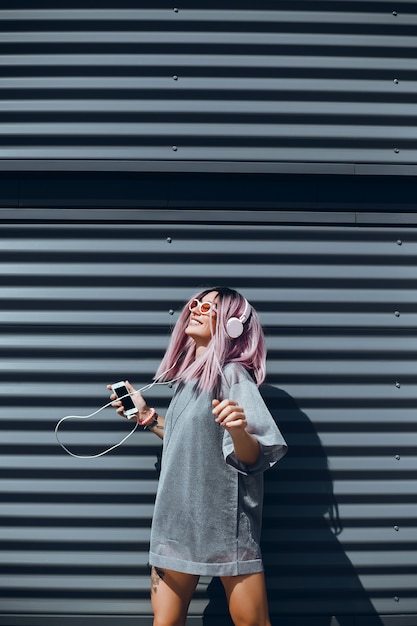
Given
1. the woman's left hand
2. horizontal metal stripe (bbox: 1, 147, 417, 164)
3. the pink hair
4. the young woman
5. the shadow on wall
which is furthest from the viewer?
horizontal metal stripe (bbox: 1, 147, 417, 164)

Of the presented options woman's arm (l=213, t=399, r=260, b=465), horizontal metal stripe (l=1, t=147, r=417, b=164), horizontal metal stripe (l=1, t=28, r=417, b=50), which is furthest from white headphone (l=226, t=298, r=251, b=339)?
horizontal metal stripe (l=1, t=28, r=417, b=50)

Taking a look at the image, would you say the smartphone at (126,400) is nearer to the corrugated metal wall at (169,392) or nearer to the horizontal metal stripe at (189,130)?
the corrugated metal wall at (169,392)

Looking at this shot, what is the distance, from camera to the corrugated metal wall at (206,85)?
398cm

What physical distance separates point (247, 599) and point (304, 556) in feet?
3.07

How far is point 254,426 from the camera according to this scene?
9.52 ft

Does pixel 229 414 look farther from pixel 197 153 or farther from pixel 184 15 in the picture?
pixel 184 15

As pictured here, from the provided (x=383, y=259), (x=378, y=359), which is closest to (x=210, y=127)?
(x=383, y=259)

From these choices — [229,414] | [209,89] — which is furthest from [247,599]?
[209,89]

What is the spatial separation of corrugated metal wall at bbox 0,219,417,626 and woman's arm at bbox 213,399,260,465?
3.37 ft

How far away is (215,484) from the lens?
3021 mm

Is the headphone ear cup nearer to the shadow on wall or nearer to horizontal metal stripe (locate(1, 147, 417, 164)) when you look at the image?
the shadow on wall

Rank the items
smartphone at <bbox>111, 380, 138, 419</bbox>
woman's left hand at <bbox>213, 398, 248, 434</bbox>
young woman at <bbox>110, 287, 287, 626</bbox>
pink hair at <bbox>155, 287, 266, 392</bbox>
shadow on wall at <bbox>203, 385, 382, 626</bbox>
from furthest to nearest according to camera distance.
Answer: shadow on wall at <bbox>203, 385, 382, 626</bbox> → smartphone at <bbox>111, 380, 138, 419</bbox> → pink hair at <bbox>155, 287, 266, 392</bbox> → young woman at <bbox>110, 287, 287, 626</bbox> → woman's left hand at <bbox>213, 398, 248, 434</bbox>

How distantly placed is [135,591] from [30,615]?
2.18ft

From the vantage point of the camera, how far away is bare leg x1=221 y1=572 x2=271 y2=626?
2949 millimetres
